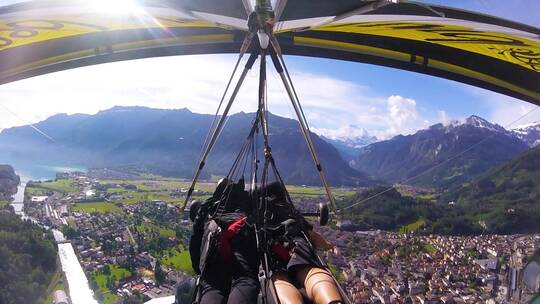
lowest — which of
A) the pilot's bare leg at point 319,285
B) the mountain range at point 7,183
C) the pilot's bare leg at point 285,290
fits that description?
the mountain range at point 7,183

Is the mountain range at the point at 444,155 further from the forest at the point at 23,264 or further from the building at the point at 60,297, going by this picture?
the building at the point at 60,297

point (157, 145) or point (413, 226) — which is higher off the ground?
point (157, 145)

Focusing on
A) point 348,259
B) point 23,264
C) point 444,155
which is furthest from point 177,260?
point 444,155

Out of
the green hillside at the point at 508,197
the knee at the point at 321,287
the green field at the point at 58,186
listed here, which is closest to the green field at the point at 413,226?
the green hillside at the point at 508,197

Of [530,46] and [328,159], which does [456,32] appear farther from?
[328,159]

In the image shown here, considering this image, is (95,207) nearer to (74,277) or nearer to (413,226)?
(74,277)
